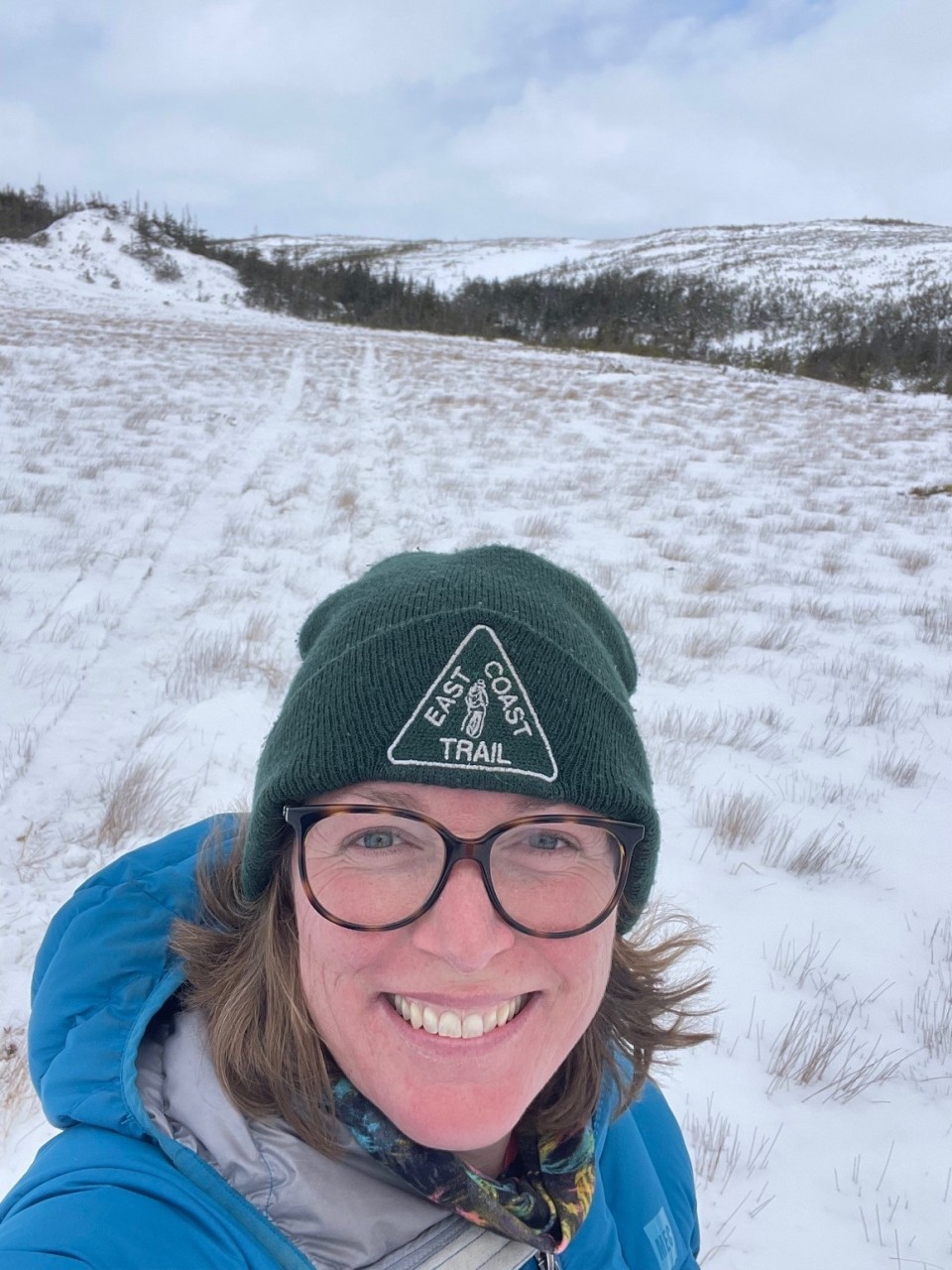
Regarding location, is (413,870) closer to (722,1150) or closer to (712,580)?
(722,1150)

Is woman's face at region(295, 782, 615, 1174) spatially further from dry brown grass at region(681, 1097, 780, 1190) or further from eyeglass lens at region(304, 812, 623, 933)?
dry brown grass at region(681, 1097, 780, 1190)

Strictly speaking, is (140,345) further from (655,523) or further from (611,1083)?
(611,1083)

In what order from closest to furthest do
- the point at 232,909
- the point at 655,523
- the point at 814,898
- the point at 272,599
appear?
the point at 232,909
the point at 814,898
the point at 272,599
the point at 655,523

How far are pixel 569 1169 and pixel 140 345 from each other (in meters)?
19.2

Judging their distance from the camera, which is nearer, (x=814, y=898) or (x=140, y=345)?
(x=814, y=898)

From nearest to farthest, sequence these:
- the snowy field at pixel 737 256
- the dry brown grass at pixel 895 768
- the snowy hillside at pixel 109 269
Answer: the dry brown grass at pixel 895 768 < the snowy hillside at pixel 109 269 < the snowy field at pixel 737 256

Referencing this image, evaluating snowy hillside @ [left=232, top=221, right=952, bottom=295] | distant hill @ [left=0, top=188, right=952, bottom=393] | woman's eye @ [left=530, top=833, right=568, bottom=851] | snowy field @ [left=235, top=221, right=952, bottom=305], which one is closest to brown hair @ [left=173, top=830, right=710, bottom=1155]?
woman's eye @ [left=530, top=833, right=568, bottom=851]

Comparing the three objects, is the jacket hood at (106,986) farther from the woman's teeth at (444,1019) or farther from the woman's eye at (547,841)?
the woman's eye at (547,841)

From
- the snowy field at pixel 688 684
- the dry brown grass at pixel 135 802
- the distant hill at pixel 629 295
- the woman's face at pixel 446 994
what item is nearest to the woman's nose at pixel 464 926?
the woman's face at pixel 446 994

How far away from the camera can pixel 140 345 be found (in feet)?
56.7

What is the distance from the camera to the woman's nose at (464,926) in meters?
1.04

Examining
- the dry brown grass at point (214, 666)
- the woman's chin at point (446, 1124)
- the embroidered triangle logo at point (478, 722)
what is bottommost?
the dry brown grass at point (214, 666)

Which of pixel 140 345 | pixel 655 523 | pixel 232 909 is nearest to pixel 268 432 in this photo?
pixel 655 523

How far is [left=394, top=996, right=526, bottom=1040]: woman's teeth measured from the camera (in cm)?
104
